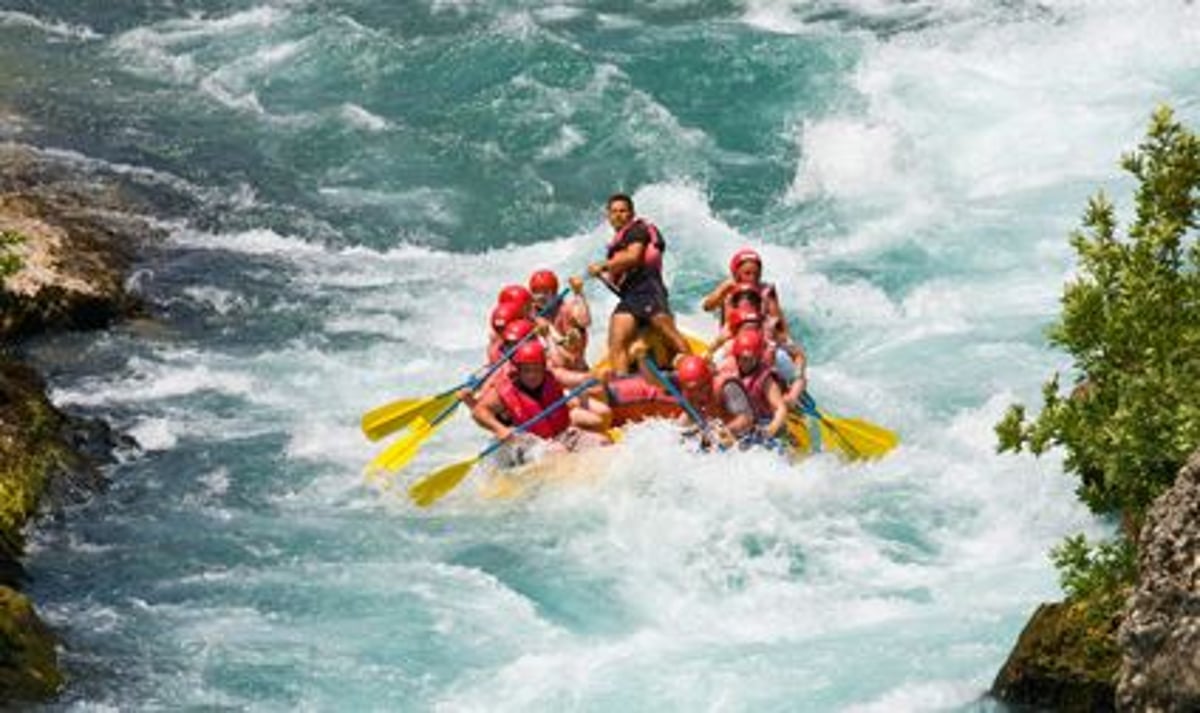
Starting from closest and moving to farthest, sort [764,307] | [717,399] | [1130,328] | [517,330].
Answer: [1130,328], [717,399], [764,307], [517,330]

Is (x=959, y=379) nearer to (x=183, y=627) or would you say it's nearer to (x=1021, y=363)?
(x=1021, y=363)

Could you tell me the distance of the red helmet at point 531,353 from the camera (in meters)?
12.5

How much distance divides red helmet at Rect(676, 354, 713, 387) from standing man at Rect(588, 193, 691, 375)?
0.91 m

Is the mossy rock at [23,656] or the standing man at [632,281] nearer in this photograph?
the mossy rock at [23,656]

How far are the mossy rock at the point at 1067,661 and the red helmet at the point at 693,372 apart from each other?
4393 mm

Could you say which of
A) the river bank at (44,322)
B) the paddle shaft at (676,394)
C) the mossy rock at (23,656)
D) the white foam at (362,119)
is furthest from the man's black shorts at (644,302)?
the white foam at (362,119)

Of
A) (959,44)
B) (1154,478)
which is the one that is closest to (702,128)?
(959,44)

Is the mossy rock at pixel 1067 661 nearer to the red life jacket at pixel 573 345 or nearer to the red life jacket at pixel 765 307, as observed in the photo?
the red life jacket at pixel 765 307

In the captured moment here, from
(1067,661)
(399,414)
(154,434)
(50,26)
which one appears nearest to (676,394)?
(399,414)

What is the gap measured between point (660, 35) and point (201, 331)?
877 centimetres

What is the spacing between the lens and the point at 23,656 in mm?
9375

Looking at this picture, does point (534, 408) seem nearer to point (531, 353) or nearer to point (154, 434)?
point (531, 353)

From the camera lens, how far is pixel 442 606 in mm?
11109

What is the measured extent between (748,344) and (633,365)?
1.19 meters
